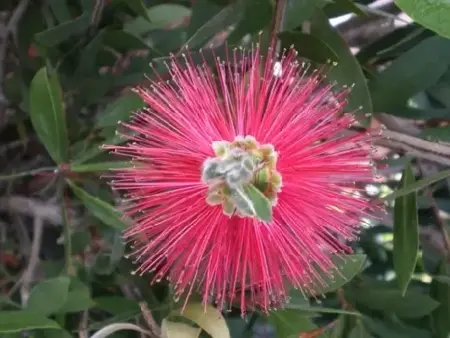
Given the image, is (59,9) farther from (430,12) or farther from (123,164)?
(430,12)

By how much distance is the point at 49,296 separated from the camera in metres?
0.69

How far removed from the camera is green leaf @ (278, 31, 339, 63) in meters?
0.73

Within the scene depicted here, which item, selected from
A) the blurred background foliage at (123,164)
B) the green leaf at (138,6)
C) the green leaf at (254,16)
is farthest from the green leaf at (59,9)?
the green leaf at (254,16)

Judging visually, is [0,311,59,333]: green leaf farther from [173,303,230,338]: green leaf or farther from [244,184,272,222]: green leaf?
[244,184,272,222]: green leaf

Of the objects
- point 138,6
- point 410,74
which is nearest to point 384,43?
point 410,74

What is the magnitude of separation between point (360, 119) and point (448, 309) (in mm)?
272

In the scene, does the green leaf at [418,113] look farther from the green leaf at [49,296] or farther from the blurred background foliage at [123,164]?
the green leaf at [49,296]

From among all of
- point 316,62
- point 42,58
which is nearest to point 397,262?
point 316,62

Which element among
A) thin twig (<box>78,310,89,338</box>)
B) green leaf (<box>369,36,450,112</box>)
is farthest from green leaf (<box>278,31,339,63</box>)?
thin twig (<box>78,310,89,338</box>)

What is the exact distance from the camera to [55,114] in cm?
75

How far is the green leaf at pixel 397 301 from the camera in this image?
0.86m

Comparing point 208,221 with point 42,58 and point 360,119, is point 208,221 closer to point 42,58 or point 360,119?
→ point 360,119

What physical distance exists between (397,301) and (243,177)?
0.39 metres

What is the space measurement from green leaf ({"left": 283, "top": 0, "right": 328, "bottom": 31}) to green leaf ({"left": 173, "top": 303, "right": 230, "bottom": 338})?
0.30 meters
